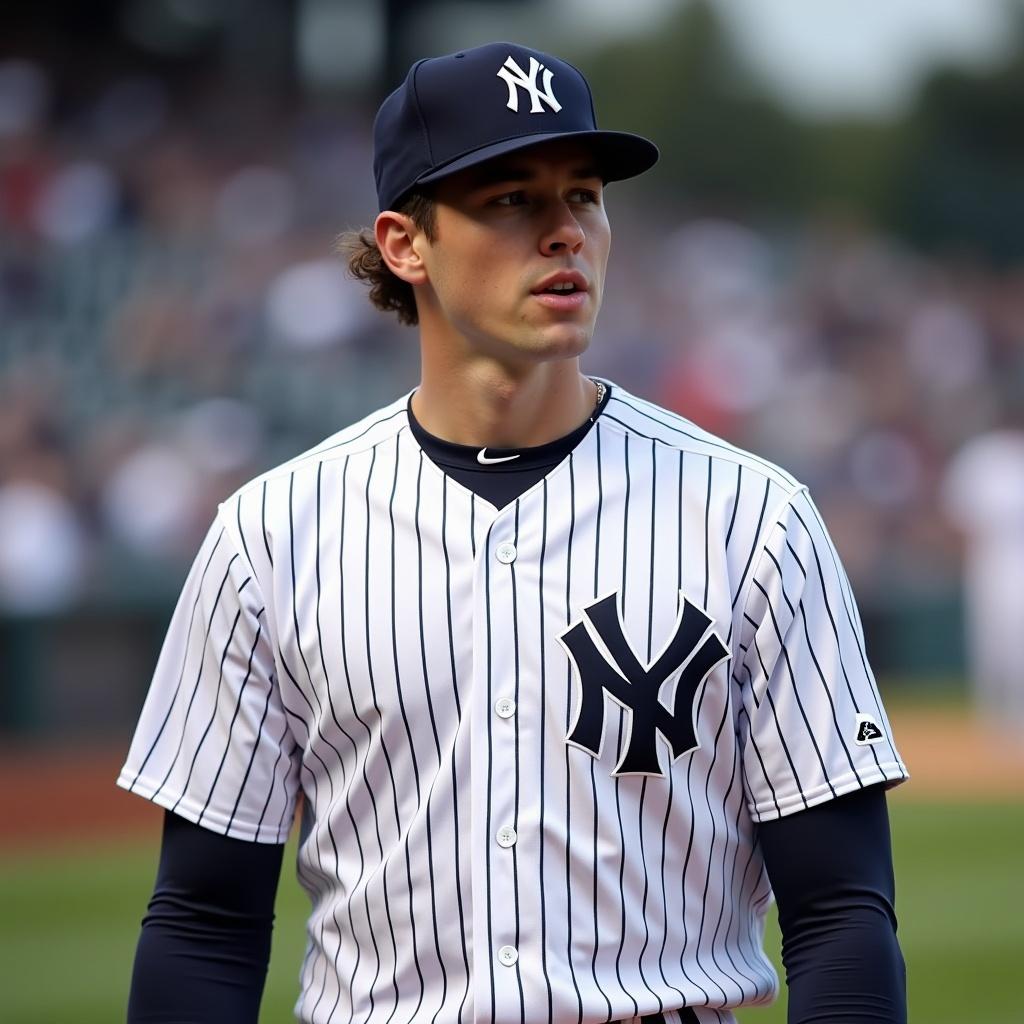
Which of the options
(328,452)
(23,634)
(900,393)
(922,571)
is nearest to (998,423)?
(900,393)

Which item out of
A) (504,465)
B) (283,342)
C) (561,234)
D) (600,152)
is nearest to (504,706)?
(504,465)

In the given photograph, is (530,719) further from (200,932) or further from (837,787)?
(200,932)

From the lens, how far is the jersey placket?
184 centimetres

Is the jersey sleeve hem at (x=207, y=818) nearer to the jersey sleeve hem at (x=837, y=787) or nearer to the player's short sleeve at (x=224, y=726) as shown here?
the player's short sleeve at (x=224, y=726)

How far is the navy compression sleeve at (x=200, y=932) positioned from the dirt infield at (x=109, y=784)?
6.64 metres

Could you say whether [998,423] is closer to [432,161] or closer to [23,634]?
[23,634]

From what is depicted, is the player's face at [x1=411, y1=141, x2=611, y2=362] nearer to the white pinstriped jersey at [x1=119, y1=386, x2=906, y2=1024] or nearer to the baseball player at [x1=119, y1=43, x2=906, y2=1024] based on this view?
the baseball player at [x1=119, y1=43, x2=906, y2=1024]

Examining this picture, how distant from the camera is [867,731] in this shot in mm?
1892

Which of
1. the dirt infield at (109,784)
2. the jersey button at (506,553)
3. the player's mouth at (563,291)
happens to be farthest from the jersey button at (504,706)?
the dirt infield at (109,784)

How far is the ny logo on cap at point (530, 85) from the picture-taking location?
194 centimetres

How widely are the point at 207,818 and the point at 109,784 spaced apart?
7.77 m

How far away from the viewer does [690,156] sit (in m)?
20.7

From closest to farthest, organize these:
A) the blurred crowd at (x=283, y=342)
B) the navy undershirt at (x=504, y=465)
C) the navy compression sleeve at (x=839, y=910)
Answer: the navy compression sleeve at (x=839, y=910)
the navy undershirt at (x=504, y=465)
the blurred crowd at (x=283, y=342)

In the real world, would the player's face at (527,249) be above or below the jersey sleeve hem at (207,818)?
above
